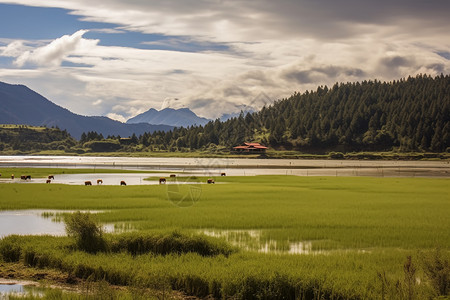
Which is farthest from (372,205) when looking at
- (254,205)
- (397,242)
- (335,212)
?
(397,242)

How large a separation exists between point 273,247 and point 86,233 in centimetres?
1003

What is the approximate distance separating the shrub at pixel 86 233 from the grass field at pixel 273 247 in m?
0.60

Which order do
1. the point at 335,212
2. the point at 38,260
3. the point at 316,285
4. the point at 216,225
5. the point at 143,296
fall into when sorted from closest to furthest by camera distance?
the point at 143,296 < the point at 316,285 < the point at 38,260 < the point at 216,225 < the point at 335,212

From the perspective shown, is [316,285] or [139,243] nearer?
[316,285]

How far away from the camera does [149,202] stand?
45.6 m

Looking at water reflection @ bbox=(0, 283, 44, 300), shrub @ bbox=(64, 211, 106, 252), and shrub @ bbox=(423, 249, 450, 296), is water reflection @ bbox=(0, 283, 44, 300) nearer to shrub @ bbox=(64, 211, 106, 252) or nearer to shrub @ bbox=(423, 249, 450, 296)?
shrub @ bbox=(64, 211, 106, 252)

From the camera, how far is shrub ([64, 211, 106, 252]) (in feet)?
75.5

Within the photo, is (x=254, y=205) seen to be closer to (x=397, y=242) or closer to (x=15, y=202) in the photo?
(x=397, y=242)

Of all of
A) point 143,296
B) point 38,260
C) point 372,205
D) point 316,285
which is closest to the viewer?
point 143,296

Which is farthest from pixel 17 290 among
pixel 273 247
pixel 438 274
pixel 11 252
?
pixel 438 274

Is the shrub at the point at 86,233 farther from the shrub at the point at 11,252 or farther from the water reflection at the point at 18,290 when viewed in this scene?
the water reflection at the point at 18,290

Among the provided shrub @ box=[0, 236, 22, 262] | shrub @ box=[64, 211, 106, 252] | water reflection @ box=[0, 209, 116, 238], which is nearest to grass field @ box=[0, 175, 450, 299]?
shrub @ box=[0, 236, 22, 262]

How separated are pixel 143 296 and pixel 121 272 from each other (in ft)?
11.8

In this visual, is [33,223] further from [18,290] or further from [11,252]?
[18,290]
